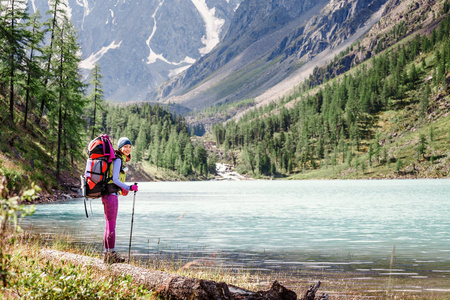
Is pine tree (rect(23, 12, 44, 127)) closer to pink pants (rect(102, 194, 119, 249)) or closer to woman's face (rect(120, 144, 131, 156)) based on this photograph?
woman's face (rect(120, 144, 131, 156))

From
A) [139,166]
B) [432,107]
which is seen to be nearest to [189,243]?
[139,166]

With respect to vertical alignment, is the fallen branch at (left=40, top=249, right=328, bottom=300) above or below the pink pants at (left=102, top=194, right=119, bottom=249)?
below

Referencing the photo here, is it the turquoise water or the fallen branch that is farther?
the turquoise water

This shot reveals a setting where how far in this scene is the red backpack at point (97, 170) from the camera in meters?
10.1

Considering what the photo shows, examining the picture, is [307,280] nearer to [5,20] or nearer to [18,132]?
[18,132]

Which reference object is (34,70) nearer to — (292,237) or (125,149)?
(292,237)

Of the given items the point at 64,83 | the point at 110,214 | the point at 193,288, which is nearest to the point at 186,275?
the point at 110,214

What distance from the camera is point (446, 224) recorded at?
90.0 ft

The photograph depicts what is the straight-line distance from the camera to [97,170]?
10164mm

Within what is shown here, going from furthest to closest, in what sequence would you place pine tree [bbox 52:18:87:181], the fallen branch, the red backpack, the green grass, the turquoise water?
pine tree [bbox 52:18:87:181] → the turquoise water → the red backpack → the fallen branch → the green grass

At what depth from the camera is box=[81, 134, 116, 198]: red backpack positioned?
10.1 meters

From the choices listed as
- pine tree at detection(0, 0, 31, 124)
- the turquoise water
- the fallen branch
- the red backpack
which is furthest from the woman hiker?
pine tree at detection(0, 0, 31, 124)

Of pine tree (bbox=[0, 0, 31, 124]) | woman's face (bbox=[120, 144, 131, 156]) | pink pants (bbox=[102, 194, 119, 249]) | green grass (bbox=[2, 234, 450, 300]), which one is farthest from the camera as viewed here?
pine tree (bbox=[0, 0, 31, 124])

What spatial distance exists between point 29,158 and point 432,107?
187156mm
